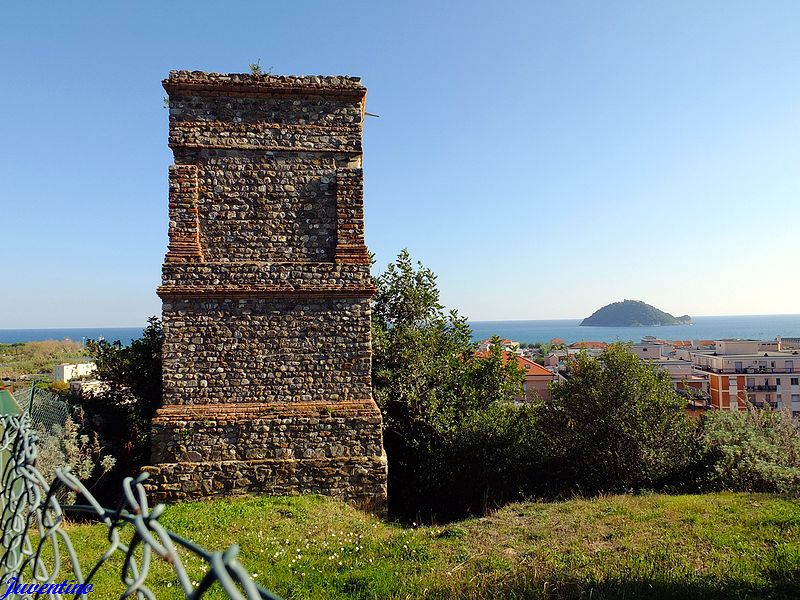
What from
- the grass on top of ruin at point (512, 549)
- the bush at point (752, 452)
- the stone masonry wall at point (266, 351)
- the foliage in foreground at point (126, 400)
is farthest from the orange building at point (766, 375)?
the foliage in foreground at point (126, 400)

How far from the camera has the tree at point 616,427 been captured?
1084cm

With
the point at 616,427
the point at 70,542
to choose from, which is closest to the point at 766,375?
the point at 616,427

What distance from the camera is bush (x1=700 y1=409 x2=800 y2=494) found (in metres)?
9.70

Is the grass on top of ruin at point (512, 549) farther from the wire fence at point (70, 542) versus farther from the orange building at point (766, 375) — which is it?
the orange building at point (766, 375)

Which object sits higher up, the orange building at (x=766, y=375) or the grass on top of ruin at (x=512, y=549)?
the grass on top of ruin at (x=512, y=549)

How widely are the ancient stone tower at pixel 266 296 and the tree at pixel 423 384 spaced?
99.7 inches

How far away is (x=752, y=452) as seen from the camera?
10.3m

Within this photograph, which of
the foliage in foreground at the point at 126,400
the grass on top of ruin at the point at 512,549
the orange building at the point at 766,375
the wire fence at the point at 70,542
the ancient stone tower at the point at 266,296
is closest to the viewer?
the wire fence at the point at 70,542

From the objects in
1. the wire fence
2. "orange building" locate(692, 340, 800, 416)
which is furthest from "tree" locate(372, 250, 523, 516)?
"orange building" locate(692, 340, 800, 416)

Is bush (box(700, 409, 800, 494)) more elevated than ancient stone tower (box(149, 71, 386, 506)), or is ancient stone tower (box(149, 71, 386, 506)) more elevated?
ancient stone tower (box(149, 71, 386, 506))

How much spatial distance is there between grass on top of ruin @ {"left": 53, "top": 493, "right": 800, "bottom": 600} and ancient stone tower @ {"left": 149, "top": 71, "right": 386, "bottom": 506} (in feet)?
2.49

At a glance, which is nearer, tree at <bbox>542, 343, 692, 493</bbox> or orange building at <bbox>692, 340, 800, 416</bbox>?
tree at <bbox>542, 343, 692, 493</bbox>

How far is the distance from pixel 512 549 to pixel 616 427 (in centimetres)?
553

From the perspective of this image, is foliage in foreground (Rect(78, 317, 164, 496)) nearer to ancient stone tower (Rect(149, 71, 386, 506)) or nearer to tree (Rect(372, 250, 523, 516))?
ancient stone tower (Rect(149, 71, 386, 506))
